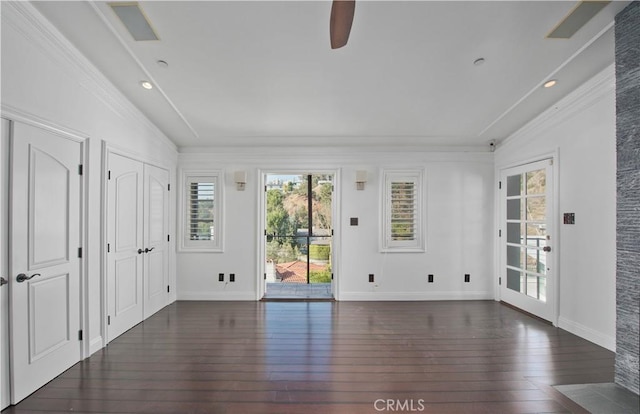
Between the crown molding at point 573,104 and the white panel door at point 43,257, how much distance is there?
199 inches

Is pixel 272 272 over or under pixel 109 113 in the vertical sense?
under

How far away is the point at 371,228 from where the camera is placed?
4598 millimetres

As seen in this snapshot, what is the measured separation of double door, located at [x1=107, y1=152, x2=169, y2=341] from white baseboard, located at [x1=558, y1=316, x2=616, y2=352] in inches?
202

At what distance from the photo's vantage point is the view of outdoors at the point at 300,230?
5.88m

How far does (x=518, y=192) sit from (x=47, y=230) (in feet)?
18.0

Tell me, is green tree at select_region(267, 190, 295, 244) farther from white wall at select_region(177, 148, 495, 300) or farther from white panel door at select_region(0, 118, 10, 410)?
white panel door at select_region(0, 118, 10, 410)

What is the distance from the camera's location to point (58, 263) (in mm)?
2432

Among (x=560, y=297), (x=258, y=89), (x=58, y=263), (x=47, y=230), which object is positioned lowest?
(x=560, y=297)

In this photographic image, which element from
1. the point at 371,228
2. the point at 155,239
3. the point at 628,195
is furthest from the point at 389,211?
the point at 155,239

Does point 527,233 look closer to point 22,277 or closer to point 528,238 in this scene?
point 528,238

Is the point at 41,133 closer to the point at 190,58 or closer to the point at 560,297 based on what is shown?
the point at 190,58

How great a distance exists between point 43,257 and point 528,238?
211 inches

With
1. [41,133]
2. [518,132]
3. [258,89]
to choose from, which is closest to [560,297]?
[518,132]

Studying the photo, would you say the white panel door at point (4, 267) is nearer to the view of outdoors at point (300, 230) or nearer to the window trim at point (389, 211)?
the view of outdoors at point (300, 230)
